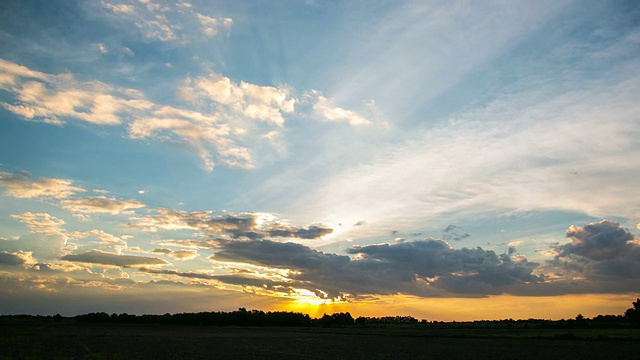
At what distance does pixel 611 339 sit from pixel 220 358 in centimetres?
7795

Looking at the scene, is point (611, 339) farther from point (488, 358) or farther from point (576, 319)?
point (576, 319)

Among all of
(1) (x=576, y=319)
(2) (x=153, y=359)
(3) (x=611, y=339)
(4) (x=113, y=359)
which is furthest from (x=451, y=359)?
(1) (x=576, y=319)

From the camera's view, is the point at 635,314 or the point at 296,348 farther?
the point at 635,314

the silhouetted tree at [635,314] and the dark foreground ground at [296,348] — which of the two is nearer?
the dark foreground ground at [296,348]

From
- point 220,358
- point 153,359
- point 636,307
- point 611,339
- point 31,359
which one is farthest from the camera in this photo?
point 636,307

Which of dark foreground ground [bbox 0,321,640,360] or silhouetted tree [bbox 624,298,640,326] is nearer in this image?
dark foreground ground [bbox 0,321,640,360]

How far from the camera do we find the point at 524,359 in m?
45.6

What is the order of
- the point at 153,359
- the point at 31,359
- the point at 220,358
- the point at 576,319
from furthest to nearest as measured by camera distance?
the point at 576,319, the point at 220,358, the point at 153,359, the point at 31,359

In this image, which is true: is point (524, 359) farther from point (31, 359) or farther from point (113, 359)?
point (31, 359)

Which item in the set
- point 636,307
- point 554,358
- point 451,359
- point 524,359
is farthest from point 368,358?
point 636,307

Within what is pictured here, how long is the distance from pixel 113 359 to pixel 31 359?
6920 millimetres

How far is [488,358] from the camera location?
46.3 m

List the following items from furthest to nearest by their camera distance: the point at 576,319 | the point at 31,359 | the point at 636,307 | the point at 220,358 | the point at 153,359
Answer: the point at 576,319 < the point at 636,307 < the point at 220,358 < the point at 153,359 < the point at 31,359

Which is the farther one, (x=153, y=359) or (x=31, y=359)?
(x=153, y=359)
